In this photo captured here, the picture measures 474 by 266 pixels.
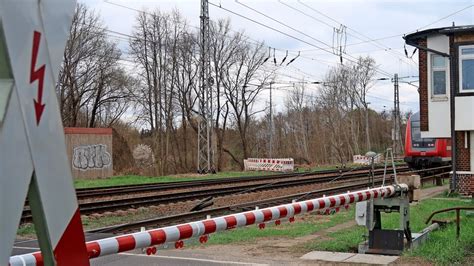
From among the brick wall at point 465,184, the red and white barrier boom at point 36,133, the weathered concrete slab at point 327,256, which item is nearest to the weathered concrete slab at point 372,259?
the weathered concrete slab at point 327,256

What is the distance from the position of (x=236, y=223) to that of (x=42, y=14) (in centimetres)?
477

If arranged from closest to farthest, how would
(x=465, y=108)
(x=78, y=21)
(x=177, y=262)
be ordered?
(x=177, y=262) < (x=465, y=108) < (x=78, y=21)

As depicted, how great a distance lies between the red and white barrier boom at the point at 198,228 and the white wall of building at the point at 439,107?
11.6 meters

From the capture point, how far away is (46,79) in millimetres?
2154

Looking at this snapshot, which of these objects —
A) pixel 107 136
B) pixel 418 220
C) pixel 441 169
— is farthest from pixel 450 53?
pixel 107 136

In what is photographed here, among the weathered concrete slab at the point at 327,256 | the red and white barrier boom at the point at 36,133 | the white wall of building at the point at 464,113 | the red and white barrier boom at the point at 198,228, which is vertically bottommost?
the weathered concrete slab at the point at 327,256

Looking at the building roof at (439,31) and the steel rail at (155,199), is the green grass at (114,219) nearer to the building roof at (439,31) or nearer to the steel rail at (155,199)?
the steel rail at (155,199)

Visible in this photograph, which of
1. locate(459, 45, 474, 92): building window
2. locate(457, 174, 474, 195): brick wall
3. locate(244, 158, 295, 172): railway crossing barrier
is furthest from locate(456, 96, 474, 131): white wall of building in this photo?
locate(244, 158, 295, 172): railway crossing barrier

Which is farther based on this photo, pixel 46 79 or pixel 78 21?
pixel 78 21

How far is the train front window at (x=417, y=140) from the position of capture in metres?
32.8

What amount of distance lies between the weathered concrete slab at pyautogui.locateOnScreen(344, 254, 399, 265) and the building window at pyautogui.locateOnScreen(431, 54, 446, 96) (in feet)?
43.3

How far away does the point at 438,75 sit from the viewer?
67.5 feet

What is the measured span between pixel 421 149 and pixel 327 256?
85.8 ft

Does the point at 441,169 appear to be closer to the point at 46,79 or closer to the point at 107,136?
the point at 107,136
